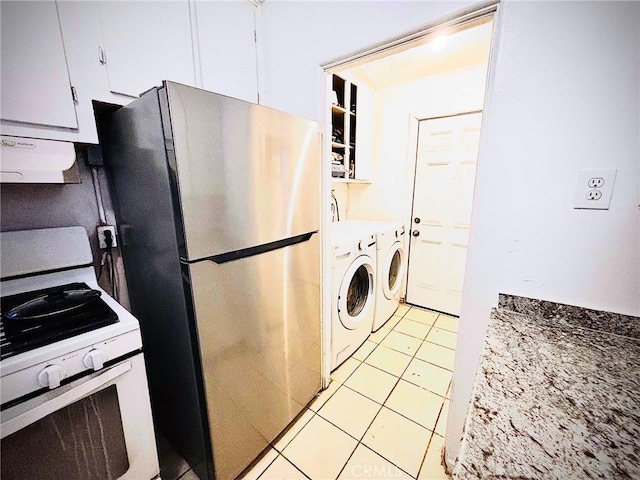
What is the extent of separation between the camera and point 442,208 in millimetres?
2588

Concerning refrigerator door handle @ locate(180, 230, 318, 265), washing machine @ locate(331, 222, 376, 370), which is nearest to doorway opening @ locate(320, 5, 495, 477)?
washing machine @ locate(331, 222, 376, 370)

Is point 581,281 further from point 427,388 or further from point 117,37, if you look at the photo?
point 117,37

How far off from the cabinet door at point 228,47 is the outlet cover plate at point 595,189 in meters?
1.64

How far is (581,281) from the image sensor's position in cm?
88

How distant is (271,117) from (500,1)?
93cm

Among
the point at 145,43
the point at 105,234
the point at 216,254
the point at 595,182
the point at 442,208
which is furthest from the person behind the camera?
the point at 442,208

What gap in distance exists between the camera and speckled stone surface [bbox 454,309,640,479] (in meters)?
0.41

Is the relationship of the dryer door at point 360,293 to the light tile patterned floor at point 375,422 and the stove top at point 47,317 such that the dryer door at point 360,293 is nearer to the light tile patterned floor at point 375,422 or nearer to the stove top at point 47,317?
the light tile patterned floor at point 375,422

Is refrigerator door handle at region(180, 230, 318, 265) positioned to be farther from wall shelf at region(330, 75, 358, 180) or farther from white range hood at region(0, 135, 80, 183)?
wall shelf at region(330, 75, 358, 180)

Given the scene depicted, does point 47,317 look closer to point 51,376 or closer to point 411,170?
point 51,376

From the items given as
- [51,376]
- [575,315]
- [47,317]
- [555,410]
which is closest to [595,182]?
[575,315]

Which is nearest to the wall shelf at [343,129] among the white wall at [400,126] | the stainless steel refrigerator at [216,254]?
the white wall at [400,126]

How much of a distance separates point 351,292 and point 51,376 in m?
1.82

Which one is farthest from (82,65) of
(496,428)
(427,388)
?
(427,388)
